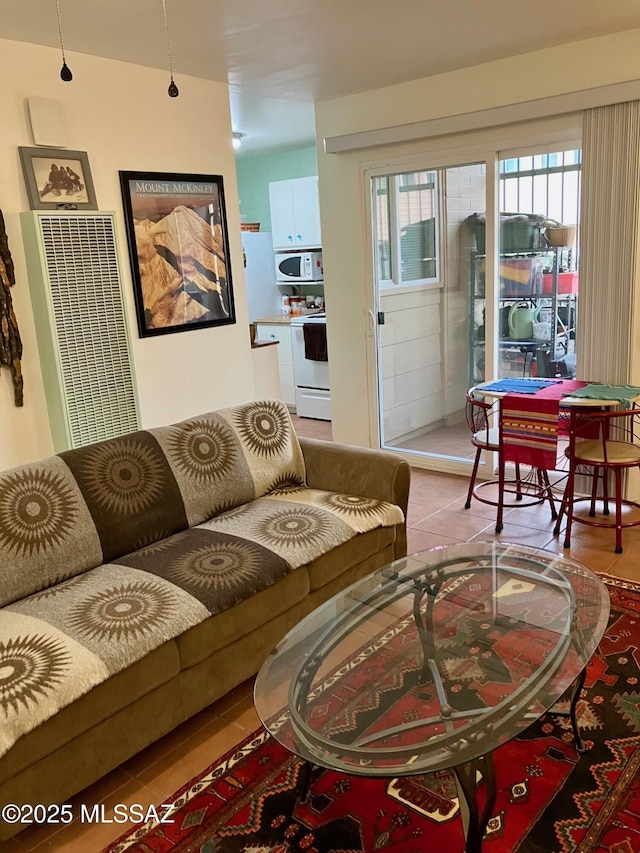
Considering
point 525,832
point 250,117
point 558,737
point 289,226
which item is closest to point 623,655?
point 558,737

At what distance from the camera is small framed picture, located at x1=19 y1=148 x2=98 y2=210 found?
3.14 m

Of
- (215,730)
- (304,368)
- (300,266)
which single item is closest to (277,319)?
(300,266)

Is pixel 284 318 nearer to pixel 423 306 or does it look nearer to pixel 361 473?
pixel 423 306

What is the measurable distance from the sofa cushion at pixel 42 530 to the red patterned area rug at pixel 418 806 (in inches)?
31.9

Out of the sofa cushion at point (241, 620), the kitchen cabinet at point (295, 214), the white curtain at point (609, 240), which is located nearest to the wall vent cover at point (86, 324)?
the sofa cushion at point (241, 620)

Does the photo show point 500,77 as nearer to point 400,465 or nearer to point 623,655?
point 400,465

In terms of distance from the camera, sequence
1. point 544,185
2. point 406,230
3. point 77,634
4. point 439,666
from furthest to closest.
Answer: point 406,230, point 544,185, point 77,634, point 439,666

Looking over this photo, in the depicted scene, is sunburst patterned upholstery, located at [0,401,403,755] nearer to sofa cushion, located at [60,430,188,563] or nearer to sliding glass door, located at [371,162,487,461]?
sofa cushion, located at [60,430,188,563]

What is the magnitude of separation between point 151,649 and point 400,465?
1.37 meters

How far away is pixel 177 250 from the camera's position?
12.6 ft

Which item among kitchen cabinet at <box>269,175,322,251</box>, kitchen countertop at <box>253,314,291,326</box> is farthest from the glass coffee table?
kitchen cabinet at <box>269,175,322,251</box>

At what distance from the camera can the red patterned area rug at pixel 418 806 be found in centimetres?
176

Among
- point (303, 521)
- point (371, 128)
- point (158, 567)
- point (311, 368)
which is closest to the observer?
point (158, 567)

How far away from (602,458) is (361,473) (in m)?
1.17
